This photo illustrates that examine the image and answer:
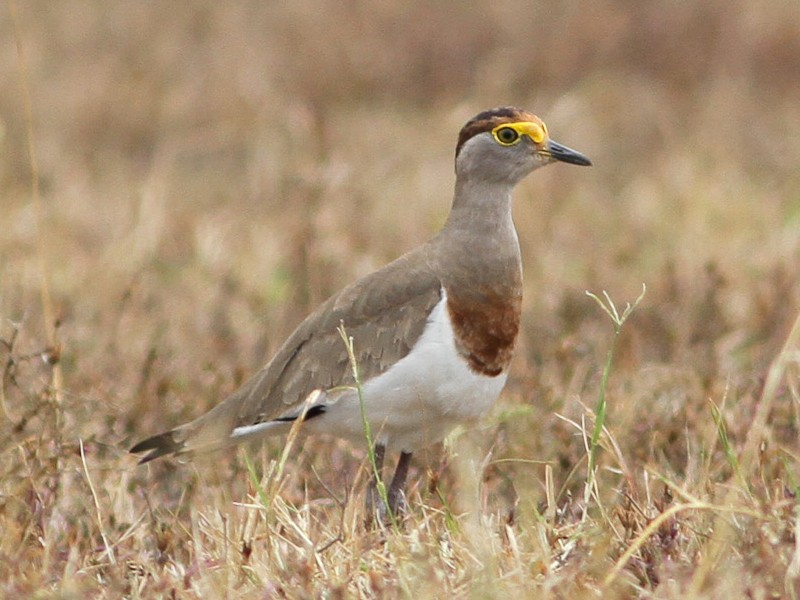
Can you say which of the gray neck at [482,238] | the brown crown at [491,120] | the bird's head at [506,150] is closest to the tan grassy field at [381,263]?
the gray neck at [482,238]

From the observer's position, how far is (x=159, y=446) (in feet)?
16.2

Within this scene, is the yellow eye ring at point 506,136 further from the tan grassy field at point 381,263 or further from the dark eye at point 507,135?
the tan grassy field at point 381,263

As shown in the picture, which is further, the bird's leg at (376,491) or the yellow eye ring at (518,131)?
the yellow eye ring at (518,131)

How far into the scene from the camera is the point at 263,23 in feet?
42.7

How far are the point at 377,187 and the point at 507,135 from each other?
4.44m

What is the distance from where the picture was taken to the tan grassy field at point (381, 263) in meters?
3.91

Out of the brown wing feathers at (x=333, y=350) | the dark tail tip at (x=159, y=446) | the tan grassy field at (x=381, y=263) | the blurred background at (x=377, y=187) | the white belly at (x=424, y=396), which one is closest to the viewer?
the tan grassy field at (x=381, y=263)

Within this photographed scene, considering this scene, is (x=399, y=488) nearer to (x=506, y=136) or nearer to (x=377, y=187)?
(x=506, y=136)

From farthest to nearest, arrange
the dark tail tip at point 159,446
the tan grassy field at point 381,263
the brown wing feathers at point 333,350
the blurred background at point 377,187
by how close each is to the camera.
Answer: the blurred background at point 377,187 < the dark tail tip at point 159,446 < the brown wing feathers at point 333,350 < the tan grassy field at point 381,263

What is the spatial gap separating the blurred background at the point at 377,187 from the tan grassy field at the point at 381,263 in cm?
2

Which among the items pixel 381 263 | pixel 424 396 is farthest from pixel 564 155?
pixel 381 263

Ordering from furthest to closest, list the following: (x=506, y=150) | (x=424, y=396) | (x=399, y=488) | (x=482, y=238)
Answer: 1. (x=506, y=150)
2. (x=482, y=238)
3. (x=399, y=488)
4. (x=424, y=396)

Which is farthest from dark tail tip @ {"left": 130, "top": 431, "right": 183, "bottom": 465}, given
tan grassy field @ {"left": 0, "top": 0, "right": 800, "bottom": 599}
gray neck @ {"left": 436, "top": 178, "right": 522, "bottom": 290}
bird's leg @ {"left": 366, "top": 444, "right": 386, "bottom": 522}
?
gray neck @ {"left": 436, "top": 178, "right": 522, "bottom": 290}

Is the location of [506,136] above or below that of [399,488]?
above
